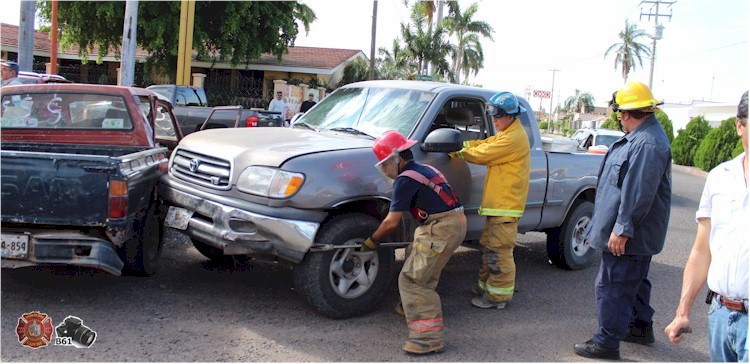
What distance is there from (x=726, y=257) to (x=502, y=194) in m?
2.73

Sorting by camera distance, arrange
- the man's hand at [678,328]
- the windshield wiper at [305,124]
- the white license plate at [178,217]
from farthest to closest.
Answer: the windshield wiper at [305,124]
the white license plate at [178,217]
the man's hand at [678,328]

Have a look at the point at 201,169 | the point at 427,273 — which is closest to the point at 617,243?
the point at 427,273

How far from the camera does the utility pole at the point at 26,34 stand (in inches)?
550

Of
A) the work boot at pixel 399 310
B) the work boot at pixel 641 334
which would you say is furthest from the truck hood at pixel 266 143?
the work boot at pixel 641 334

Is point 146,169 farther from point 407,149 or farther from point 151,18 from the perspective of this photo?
point 151,18

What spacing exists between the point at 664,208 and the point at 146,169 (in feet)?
13.1

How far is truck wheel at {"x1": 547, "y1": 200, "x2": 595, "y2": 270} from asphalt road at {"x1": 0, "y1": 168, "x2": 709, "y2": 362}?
25.1 inches

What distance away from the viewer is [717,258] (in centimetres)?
297

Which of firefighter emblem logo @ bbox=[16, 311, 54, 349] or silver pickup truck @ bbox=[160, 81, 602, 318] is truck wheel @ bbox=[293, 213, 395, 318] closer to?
silver pickup truck @ bbox=[160, 81, 602, 318]

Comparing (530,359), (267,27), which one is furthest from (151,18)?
(530,359)

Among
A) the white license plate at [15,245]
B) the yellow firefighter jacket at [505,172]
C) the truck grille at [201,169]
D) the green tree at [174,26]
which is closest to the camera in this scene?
the white license plate at [15,245]

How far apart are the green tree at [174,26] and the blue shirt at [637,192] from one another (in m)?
24.5

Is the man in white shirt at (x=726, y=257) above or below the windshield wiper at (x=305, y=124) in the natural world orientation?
below

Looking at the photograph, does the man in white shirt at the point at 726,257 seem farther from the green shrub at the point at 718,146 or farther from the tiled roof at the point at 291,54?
the tiled roof at the point at 291,54
